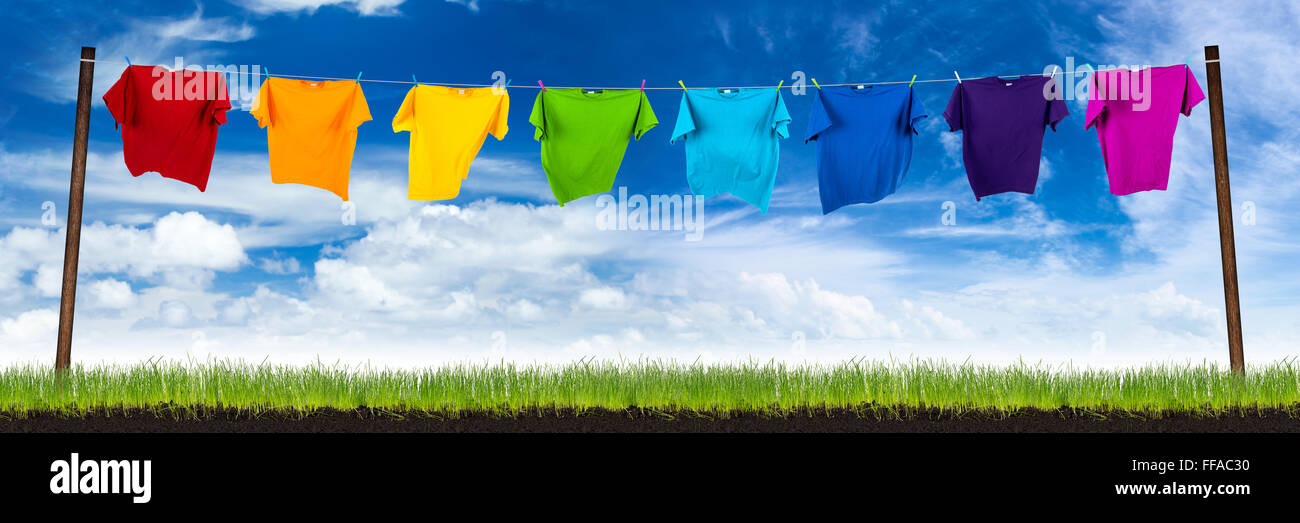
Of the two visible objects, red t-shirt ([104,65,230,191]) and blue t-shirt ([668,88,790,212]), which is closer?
red t-shirt ([104,65,230,191])

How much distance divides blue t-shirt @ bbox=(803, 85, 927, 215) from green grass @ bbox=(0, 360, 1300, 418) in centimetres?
160

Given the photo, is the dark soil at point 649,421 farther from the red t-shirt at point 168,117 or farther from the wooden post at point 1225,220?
the red t-shirt at point 168,117

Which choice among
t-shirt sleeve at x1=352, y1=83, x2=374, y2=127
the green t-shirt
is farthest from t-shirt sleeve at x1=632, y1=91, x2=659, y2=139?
t-shirt sleeve at x1=352, y1=83, x2=374, y2=127

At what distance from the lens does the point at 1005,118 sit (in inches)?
256

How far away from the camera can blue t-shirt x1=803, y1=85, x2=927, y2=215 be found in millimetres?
6543

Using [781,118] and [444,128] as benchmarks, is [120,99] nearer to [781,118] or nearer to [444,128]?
[444,128]

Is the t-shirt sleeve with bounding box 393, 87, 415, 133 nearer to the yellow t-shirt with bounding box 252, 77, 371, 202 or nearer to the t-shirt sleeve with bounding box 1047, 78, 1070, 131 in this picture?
the yellow t-shirt with bounding box 252, 77, 371, 202

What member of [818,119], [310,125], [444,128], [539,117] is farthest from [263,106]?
[818,119]

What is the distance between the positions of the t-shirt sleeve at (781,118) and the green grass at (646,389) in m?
1.91
